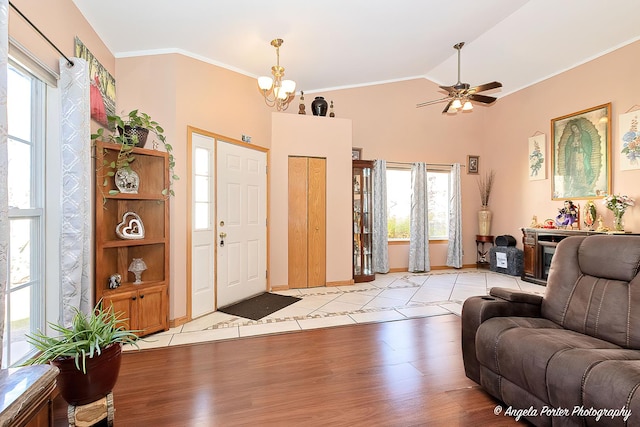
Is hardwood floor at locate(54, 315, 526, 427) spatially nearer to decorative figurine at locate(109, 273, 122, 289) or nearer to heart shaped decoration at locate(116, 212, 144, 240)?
decorative figurine at locate(109, 273, 122, 289)

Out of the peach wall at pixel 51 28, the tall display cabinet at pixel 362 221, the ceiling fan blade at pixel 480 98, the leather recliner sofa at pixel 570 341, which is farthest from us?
the tall display cabinet at pixel 362 221

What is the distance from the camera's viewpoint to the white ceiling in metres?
3.03

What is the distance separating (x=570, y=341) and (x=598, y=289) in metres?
0.51

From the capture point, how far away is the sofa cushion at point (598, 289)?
1763 mm

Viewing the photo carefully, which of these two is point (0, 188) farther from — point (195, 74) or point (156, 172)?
point (195, 74)

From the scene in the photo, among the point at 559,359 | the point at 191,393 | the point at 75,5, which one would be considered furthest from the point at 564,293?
the point at 75,5

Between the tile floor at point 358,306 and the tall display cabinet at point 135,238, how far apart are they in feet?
1.12

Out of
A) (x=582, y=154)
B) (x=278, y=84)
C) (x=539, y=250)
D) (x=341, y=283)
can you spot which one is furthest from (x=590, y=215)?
(x=278, y=84)

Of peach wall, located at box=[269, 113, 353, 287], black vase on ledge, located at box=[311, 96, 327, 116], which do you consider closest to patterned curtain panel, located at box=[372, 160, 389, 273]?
peach wall, located at box=[269, 113, 353, 287]

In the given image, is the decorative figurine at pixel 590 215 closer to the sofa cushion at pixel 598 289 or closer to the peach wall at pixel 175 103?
the sofa cushion at pixel 598 289

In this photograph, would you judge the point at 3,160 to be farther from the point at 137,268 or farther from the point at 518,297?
the point at 518,297

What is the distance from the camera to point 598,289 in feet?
6.36

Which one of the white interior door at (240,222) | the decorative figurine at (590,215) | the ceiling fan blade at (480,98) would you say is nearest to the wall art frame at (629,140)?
the decorative figurine at (590,215)

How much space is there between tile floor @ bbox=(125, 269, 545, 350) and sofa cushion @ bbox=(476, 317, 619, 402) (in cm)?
A: 170
